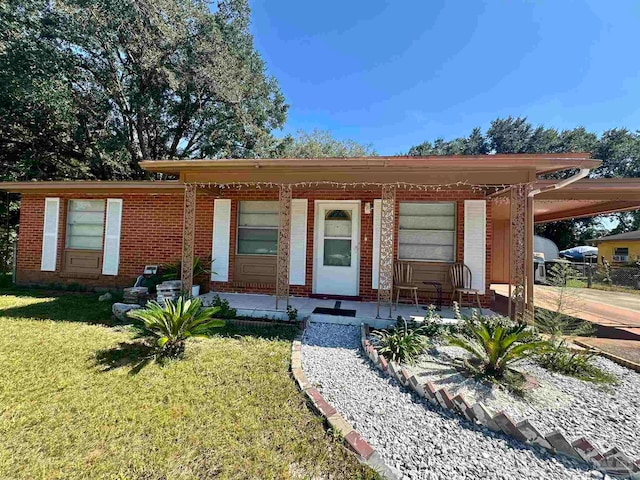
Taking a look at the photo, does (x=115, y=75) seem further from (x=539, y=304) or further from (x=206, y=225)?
(x=539, y=304)

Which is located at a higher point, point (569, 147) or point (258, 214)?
point (569, 147)

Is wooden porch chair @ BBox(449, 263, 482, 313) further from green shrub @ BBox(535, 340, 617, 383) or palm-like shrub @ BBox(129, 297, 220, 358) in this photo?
palm-like shrub @ BBox(129, 297, 220, 358)

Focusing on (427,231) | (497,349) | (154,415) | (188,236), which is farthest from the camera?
(427,231)

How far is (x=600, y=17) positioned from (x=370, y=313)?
9.98 m

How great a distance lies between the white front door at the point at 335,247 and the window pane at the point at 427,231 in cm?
102

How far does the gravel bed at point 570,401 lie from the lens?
239 cm

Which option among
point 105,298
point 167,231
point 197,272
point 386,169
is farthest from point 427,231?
point 105,298

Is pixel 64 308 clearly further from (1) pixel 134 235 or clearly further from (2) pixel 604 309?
(2) pixel 604 309

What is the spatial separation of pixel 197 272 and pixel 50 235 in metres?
4.57

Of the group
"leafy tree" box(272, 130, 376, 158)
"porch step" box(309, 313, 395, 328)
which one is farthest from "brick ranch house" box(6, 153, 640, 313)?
"leafy tree" box(272, 130, 376, 158)

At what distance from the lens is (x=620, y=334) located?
194 inches

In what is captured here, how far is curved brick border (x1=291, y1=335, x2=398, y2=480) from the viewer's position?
1.98 meters

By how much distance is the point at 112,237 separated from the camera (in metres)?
7.45

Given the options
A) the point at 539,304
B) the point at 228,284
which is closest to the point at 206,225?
the point at 228,284
